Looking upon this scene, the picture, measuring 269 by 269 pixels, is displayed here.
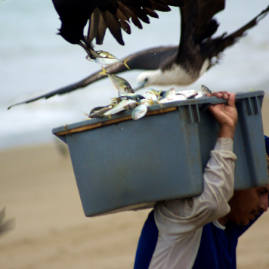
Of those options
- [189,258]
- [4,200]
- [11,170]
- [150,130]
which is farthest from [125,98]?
[11,170]

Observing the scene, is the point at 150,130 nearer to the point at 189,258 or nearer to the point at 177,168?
the point at 177,168

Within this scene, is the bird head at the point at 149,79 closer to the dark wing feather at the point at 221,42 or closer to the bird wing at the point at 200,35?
the bird wing at the point at 200,35

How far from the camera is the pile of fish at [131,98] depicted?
1.19 m

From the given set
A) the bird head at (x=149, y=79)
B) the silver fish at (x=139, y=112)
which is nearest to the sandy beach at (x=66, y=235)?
the bird head at (x=149, y=79)

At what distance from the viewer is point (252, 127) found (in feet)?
4.30

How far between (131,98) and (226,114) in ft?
1.12

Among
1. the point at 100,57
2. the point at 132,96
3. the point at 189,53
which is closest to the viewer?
the point at 132,96

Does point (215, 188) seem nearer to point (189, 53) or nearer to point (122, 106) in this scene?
point (122, 106)

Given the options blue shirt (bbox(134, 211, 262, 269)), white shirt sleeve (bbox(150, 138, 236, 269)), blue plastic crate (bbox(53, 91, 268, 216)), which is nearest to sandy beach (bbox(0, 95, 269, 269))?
blue shirt (bbox(134, 211, 262, 269))

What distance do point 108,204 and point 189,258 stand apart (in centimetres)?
38

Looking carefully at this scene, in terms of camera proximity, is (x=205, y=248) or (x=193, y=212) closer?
(x=193, y=212)

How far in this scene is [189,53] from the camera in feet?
9.99

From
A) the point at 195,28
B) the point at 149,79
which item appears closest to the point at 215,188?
the point at 195,28

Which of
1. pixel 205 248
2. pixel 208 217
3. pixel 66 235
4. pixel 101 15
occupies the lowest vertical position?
pixel 66 235
